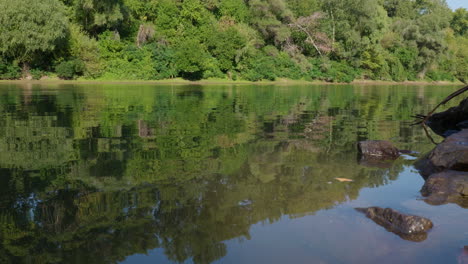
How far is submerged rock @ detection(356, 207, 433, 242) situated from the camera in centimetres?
391

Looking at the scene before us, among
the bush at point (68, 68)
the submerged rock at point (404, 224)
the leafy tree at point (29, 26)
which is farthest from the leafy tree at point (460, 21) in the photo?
the submerged rock at point (404, 224)

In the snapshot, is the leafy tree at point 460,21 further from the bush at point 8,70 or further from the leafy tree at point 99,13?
the bush at point 8,70

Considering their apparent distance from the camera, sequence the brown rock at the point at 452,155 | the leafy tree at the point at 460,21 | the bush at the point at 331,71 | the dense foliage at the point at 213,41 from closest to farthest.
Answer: the brown rock at the point at 452,155, the dense foliage at the point at 213,41, the bush at the point at 331,71, the leafy tree at the point at 460,21

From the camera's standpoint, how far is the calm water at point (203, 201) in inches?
141

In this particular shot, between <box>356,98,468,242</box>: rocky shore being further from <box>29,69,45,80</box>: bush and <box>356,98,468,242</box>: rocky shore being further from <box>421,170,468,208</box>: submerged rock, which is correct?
<box>29,69,45,80</box>: bush

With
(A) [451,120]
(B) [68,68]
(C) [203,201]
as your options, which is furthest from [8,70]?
(C) [203,201]

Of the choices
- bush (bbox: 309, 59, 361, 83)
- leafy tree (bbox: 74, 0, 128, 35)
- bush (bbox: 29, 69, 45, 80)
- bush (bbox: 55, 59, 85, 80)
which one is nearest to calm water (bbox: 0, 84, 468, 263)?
bush (bbox: 55, 59, 85, 80)

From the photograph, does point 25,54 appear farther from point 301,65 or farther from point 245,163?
point 245,163

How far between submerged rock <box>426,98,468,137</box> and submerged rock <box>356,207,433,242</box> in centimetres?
769

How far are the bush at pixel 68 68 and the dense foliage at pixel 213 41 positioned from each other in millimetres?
100

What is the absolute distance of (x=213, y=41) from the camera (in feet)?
152

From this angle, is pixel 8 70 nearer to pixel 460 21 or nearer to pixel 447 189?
pixel 447 189

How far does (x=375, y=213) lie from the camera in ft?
14.4

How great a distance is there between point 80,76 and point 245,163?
36.5m
